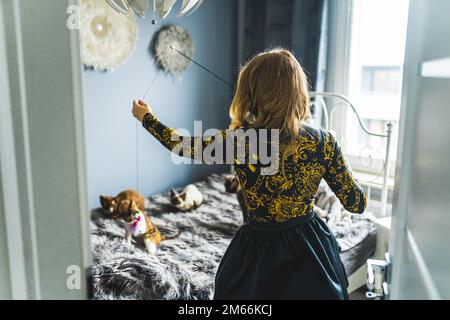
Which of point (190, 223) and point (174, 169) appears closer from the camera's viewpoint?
point (190, 223)

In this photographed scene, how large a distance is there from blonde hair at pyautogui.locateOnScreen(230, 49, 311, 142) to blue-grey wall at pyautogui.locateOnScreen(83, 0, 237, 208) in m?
1.09

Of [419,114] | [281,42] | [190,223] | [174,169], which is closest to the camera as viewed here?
[419,114]

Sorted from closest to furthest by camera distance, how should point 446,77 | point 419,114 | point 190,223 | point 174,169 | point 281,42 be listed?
point 446,77 < point 419,114 < point 190,223 < point 174,169 < point 281,42

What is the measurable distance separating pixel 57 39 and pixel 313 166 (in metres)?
0.64

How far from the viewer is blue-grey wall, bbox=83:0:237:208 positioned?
214 cm

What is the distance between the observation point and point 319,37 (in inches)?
106

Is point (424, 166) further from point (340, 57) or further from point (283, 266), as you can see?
point (340, 57)

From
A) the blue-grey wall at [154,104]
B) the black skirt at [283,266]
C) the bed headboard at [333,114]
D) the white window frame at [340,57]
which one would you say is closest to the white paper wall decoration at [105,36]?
the blue-grey wall at [154,104]
